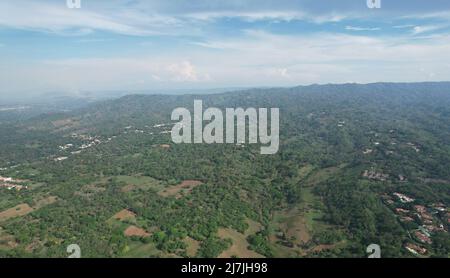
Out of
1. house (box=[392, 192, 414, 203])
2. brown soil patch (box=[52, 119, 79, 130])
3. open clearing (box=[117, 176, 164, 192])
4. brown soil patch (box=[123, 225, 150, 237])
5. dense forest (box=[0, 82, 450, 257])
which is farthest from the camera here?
brown soil patch (box=[52, 119, 79, 130])

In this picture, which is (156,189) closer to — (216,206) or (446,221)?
(216,206)

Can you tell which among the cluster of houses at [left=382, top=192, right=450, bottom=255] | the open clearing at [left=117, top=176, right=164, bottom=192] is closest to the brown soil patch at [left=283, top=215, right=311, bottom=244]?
the cluster of houses at [left=382, top=192, right=450, bottom=255]

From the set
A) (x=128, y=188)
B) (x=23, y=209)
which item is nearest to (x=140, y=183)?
(x=128, y=188)

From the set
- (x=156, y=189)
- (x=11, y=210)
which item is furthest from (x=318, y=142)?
(x=11, y=210)

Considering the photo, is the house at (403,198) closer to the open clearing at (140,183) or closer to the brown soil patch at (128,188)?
the open clearing at (140,183)

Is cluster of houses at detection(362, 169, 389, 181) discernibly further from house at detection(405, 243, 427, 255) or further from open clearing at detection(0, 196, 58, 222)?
open clearing at detection(0, 196, 58, 222)

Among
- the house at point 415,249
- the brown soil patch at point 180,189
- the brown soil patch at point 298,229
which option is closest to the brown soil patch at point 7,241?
the brown soil patch at point 180,189
